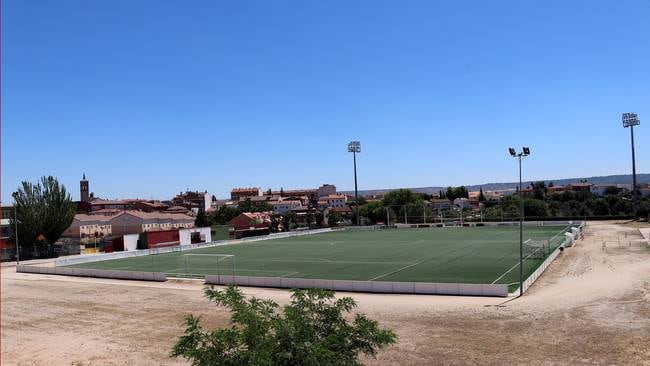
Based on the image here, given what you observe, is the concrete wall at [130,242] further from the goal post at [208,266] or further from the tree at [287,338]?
the tree at [287,338]

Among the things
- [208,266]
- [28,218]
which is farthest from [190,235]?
[208,266]

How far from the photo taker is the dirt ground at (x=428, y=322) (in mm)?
19047

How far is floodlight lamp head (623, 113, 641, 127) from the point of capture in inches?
3676

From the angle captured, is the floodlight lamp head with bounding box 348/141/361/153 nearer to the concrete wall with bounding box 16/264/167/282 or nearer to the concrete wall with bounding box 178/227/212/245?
the concrete wall with bounding box 178/227/212/245

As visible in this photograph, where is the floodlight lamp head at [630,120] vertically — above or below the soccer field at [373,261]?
above

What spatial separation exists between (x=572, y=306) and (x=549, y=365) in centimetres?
976

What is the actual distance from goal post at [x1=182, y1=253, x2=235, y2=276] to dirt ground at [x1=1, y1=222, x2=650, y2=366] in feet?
18.3

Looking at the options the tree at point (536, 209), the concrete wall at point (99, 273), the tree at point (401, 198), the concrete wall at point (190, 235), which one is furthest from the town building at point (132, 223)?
the tree at point (536, 209)

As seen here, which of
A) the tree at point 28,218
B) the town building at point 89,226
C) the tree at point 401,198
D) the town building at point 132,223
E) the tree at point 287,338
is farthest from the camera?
the tree at point 401,198

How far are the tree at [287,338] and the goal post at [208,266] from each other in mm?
32232

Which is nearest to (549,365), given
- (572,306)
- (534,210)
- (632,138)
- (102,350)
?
(572,306)

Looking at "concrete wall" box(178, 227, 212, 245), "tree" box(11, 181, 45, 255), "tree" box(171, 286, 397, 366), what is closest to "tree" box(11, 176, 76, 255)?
"tree" box(11, 181, 45, 255)

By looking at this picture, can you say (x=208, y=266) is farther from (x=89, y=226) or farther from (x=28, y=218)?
(x=89, y=226)

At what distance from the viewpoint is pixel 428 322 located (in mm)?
24062
